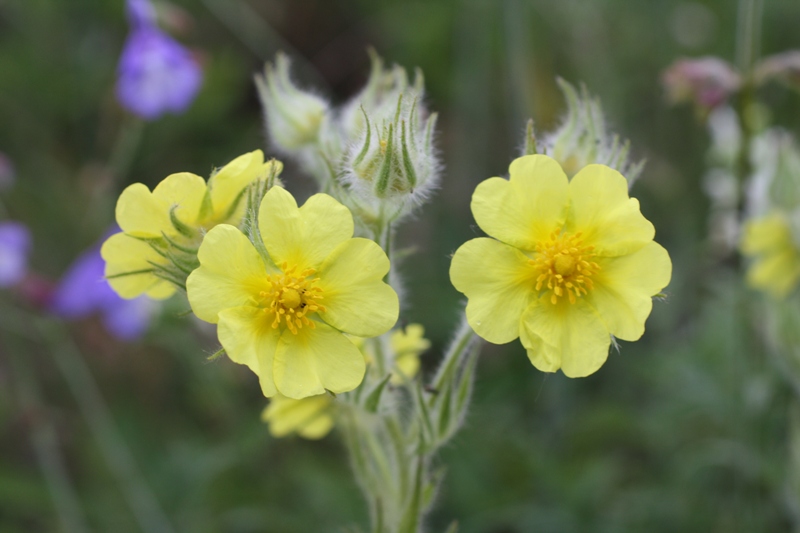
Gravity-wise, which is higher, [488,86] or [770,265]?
[488,86]

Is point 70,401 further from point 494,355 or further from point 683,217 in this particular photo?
point 683,217

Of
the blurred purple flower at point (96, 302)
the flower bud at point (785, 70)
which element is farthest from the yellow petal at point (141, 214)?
the flower bud at point (785, 70)

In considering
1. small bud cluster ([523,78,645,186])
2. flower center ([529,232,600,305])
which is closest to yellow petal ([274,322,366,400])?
flower center ([529,232,600,305])

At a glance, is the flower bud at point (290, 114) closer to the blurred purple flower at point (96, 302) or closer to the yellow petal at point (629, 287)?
the yellow petal at point (629, 287)

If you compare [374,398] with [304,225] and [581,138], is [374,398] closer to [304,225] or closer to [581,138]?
[304,225]

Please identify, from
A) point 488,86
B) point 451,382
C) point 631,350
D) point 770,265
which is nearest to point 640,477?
point 631,350
